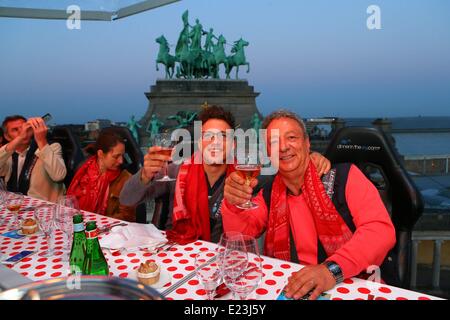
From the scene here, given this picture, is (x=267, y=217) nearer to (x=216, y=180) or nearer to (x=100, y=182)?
(x=216, y=180)

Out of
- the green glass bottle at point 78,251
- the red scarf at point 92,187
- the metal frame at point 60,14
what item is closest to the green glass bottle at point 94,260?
the green glass bottle at point 78,251

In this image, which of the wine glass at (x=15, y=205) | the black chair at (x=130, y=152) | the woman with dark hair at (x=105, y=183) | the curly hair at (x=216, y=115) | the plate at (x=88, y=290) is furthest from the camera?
the black chair at (x=130, y=152)

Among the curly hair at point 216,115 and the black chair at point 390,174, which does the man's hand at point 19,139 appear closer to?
the curly hair at point 216,115

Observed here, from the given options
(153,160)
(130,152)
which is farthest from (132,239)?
(130,152)

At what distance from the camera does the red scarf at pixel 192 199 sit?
5.43 ft

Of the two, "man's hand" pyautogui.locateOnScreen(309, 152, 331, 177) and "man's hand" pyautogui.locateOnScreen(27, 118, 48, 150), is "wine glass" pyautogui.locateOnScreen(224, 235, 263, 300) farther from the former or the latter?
"man's hand" pyautogui.locateOnScreen(27, 118, 48, 150)

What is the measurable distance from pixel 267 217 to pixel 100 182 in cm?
150


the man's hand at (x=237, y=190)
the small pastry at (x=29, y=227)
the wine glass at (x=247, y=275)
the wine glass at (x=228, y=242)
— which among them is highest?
the man's hand at (x=237, y=190)

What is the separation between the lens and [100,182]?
8.17 feet

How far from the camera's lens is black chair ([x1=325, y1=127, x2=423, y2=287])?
1.50 meters

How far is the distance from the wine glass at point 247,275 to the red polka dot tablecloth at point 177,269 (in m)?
0.06

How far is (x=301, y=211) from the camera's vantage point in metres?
1.54

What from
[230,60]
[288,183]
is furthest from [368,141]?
[230,60]

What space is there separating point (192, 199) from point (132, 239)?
50 cm
